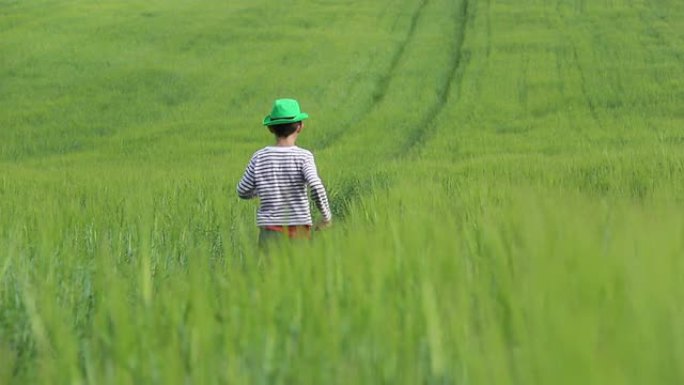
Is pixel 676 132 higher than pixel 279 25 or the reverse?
the reverse

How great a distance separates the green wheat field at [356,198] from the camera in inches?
62.4

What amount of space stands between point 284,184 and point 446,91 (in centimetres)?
1793

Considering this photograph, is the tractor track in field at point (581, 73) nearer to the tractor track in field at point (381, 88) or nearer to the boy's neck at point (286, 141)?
the tractor track in field at point (381, 88)

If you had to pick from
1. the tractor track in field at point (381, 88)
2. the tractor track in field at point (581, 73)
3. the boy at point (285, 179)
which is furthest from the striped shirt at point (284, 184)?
the tractor track in field at point (581, 73)

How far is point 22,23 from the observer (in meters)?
30.4

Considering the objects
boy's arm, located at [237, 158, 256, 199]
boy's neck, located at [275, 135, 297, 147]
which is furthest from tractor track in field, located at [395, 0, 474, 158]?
boy's neck, located at [275, 135, 297, 147]

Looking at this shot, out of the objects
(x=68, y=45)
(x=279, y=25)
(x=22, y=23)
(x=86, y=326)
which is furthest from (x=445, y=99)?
(x=86, y=326)

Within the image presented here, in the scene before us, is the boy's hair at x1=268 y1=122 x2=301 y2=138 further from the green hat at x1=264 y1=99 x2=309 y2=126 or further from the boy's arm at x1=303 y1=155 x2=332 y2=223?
the boy's arm at x1=303 y1=155 x2=332 y2=223

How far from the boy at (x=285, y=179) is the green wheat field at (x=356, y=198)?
0.32 metres

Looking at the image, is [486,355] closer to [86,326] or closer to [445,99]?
[86,326]

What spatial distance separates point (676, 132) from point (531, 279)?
1456 centimetres

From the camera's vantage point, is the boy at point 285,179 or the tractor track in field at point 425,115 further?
the tractor track in field at point 425,115

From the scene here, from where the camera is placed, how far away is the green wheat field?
1.58 m

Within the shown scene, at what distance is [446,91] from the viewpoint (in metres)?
22.6
